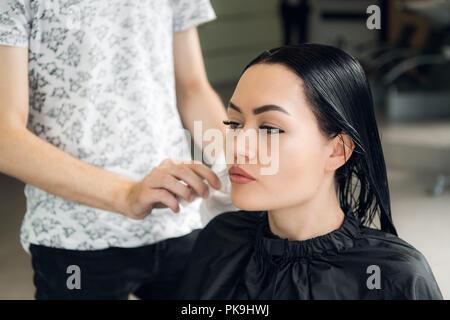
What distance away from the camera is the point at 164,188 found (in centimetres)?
119

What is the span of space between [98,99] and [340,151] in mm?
615

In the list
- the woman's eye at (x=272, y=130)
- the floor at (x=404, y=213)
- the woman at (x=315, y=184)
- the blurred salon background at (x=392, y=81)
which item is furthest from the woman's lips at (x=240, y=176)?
the floor at (x=404, y=213)

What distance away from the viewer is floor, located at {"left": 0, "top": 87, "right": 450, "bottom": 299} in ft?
11.3

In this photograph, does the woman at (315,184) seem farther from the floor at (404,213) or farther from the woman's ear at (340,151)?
the floor at (404,213)

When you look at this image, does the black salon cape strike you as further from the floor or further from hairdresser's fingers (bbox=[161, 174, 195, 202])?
the floor

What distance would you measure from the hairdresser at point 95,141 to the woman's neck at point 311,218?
191 millimetres

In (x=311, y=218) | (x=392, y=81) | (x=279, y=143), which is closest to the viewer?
(x=279, y=143)

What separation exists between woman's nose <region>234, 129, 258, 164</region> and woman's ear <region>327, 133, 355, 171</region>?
188 mm

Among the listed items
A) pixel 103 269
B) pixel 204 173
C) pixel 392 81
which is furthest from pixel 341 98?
pixel 392 81

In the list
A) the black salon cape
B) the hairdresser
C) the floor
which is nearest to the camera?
the black salon cape

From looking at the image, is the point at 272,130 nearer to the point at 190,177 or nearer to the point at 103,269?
the point at 190,177

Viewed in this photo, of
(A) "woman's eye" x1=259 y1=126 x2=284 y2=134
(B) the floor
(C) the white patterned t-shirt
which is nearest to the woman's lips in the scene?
(A) "woman's eye" x1=259 y1=126 x2=284 y2=134

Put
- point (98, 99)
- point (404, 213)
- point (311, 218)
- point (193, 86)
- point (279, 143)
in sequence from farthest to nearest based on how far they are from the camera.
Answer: point (404, 213) → point (193, 86) → point (98, 99) → point (311, 218) → point (279, 143)
